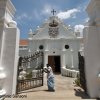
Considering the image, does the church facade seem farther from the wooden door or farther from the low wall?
the low wall

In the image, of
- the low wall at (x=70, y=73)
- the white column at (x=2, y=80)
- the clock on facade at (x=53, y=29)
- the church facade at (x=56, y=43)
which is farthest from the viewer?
the clock on facade at (x=53, y=29)

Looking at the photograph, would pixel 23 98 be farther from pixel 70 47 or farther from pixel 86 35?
pixel 70 47

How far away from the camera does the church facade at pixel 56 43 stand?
1018 inches

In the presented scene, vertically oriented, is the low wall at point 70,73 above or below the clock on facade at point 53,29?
below

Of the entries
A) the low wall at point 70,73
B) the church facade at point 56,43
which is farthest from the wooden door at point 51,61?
the low wall at point 70,73

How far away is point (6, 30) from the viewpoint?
24.9 feet

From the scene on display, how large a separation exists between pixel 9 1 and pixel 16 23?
1.03 m

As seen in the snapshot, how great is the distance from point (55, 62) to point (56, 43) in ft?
9.29

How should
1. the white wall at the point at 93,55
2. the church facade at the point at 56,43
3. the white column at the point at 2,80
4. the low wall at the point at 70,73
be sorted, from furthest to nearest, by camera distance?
the church facade at the point at 56,43
the low wall at the point at 70,73
the white wall at the point at 93,55
the white column at the point at 2,80

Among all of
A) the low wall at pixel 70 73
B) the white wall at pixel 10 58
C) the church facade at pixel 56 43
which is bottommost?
the low wall at pixel 70 73

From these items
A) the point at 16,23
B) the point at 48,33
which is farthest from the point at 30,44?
the point at 16,23

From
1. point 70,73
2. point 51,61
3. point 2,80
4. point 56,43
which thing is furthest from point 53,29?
point 2,80

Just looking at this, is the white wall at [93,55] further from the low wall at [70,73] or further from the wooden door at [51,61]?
the wooden door at [51,61]

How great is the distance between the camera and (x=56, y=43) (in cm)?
2644
